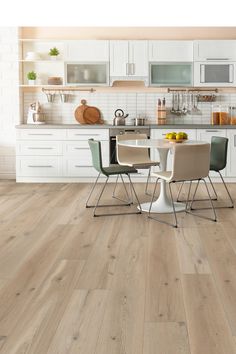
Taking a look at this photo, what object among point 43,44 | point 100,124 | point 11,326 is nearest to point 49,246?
point 11,326

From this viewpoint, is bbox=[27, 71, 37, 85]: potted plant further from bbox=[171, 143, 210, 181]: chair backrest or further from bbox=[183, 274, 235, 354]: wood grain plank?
bbox=[183, 274, 235, 354]: wood grain plank

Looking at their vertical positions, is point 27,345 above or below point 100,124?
below

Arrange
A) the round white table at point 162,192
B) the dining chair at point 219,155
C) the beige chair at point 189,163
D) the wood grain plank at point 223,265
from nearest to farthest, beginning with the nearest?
the wood grain plank at point 223,265, the beige chair at point 189,163, the round white table at point 162,192, the dining chair at point 219,155

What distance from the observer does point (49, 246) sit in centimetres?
430

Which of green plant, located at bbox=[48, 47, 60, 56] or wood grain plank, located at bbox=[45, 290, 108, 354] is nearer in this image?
wood grain plank, located at bbox=[45, 290, 108, 354]

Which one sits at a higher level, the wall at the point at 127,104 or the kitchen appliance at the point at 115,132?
the wall at the point at 127,104

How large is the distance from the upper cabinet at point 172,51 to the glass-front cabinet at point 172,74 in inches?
3.0

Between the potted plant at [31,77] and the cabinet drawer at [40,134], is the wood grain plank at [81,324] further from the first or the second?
the potted plant at [31,77]

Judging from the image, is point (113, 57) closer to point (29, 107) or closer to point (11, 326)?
point (29, 107)

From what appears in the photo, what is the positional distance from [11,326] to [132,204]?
135 inches

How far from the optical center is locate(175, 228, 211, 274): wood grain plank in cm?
371

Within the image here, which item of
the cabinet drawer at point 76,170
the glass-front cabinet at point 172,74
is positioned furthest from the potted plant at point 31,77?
the glass-front cabinet at point 172,74

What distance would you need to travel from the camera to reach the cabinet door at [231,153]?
25.6ft

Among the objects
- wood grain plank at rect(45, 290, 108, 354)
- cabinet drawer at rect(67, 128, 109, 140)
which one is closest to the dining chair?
cabinet drawer at rect(67, 128, 109, 140)
